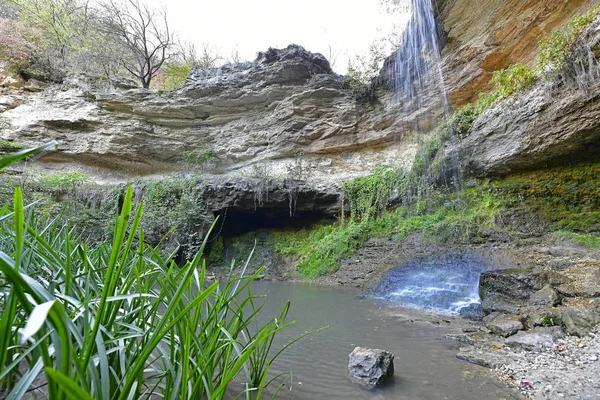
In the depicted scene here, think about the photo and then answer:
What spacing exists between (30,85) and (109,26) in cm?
532

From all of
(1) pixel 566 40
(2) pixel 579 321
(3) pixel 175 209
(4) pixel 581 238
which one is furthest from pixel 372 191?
(2) pixel 579 321

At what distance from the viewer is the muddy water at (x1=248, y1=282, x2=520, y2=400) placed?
6.04 ft

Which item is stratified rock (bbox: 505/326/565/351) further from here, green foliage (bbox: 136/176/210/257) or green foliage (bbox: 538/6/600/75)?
green foliage (bbox: 136/176/210/257)

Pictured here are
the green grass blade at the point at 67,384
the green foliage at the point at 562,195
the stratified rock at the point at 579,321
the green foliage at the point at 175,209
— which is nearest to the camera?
the green grass blade at the point at 67,384

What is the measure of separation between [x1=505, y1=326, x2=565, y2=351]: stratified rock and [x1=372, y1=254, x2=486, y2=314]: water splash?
1643mm

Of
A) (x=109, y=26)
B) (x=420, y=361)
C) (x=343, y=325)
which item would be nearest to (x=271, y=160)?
(x=343, y=325)

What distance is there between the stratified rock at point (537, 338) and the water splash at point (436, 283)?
1.64 m

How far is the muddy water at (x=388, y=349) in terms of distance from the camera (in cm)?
184

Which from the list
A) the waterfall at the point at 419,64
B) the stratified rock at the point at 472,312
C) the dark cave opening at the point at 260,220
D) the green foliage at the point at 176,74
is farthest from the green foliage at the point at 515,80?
the green foliage at the point at 176,74

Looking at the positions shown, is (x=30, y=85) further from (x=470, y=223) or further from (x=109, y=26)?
(x=470, y=223)

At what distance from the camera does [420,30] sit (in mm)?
10352

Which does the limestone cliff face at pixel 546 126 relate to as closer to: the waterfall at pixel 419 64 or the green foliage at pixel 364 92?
the waterfall at pixel 419 64

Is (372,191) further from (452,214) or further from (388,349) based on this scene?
(388,349)

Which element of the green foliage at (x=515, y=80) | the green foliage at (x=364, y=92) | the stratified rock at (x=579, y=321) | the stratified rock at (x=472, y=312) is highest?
the green foliage at (x=364, y=92)
